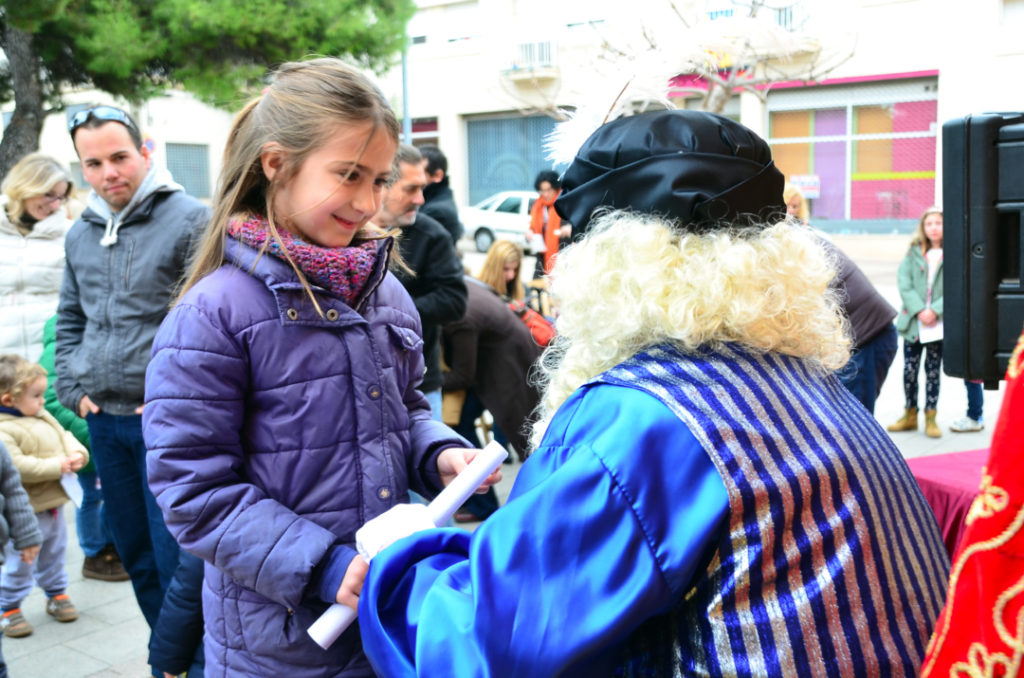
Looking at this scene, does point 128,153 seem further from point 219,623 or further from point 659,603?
point 659,603

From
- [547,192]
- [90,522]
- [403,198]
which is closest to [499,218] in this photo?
[547,192]

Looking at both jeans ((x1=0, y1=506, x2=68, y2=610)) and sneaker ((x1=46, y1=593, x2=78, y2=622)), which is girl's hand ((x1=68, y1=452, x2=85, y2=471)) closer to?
jeans ((x1=0, y1=506, x2=68, y2=610))

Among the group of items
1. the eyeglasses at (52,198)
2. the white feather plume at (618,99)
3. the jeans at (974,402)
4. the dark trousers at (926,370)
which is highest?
the white feather plume at (618,99)

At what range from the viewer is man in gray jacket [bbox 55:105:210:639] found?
9.43 ft

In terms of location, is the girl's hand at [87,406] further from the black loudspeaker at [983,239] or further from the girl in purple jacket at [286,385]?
the black loudspeaker at [983,239]

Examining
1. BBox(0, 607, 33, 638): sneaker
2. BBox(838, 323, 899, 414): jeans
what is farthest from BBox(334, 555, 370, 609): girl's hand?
BBox(838, 323, 899, 414): jeans

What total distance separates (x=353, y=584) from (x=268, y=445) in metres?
0.32

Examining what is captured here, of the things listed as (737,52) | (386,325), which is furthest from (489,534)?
(737,52)

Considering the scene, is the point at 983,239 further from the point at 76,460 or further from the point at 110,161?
the point at 76,460

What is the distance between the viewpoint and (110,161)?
114 inches

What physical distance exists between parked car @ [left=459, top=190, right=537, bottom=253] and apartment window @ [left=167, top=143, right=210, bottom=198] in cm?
1007

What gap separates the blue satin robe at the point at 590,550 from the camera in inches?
42.1

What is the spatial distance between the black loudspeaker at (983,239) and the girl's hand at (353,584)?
3.40ft

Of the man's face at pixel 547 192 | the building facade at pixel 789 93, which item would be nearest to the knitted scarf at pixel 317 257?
the building facade at pixel 789 93
